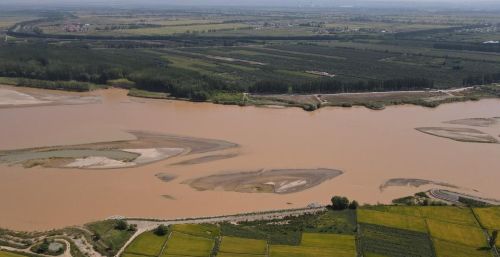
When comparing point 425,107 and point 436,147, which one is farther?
point 425,107

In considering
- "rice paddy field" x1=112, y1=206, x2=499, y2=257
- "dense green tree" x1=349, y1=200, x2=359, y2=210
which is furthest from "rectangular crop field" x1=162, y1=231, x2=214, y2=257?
"dense green tree" x1=349, y1=200, x2=359, y2=210

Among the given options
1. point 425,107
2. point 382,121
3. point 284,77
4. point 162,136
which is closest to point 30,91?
→ point 162,136

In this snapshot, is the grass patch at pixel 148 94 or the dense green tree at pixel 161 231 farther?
the grass patch at pixel 148 94

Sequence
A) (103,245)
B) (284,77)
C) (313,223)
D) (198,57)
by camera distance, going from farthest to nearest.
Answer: (198,57) → (284,77) → (313,223) → (103,245)

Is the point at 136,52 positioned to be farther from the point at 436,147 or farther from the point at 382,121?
the point at 436,147

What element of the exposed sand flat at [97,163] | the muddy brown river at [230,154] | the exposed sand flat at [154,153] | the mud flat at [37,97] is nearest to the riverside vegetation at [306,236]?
the muddy brown river at [230,154]

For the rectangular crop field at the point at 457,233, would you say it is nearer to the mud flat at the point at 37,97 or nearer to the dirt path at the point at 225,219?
the dirt path at the point at 225,219
